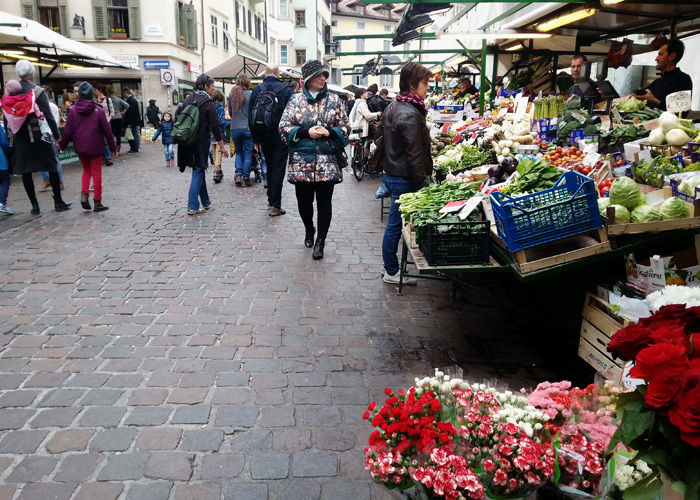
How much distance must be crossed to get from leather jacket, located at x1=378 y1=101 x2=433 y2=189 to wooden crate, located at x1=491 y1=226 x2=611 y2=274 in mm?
2057

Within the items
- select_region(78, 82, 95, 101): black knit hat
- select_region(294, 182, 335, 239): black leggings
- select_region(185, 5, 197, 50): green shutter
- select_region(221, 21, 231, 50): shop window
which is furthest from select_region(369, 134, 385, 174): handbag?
select_region(221, 21, 231, 50): shop window

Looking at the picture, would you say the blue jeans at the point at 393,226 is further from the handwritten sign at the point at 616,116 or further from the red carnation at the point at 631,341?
the red carnation at the point at 631,341

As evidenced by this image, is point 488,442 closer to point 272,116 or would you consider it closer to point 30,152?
point 272,116

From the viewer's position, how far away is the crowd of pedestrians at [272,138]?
569cm

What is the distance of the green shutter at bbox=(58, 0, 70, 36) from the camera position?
1033 inches

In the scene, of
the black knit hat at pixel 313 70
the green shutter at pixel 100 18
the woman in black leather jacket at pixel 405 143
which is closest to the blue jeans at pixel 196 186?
the black knit hat at pixel 313 70

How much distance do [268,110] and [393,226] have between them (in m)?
3.53

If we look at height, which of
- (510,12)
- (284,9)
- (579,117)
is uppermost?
(284,9)

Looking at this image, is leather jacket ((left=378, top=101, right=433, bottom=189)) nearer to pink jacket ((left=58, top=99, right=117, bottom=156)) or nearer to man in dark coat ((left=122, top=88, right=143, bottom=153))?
pink jacket ((left=58, top=99, right=117, bottom=156))

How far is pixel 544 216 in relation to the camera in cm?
357

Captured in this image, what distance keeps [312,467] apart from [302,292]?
9.11ft

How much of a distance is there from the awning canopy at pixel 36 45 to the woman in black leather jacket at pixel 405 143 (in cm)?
906

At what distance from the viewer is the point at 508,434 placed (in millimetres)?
1886

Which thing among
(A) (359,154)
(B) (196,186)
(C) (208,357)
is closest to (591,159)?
(C) (208,357)
